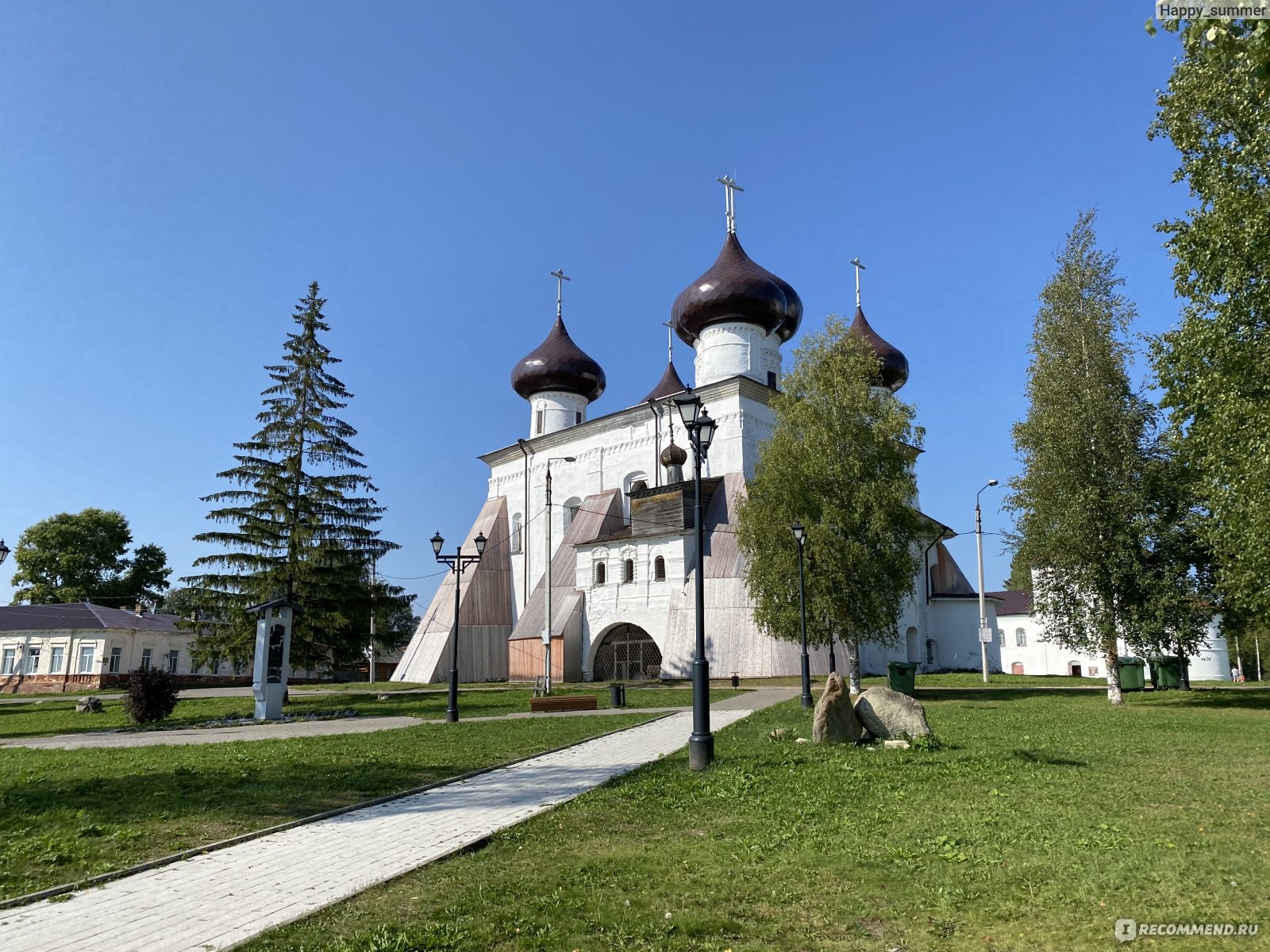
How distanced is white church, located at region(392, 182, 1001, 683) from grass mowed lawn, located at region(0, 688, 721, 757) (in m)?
5.47

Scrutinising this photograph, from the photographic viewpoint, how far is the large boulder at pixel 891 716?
38.0ft

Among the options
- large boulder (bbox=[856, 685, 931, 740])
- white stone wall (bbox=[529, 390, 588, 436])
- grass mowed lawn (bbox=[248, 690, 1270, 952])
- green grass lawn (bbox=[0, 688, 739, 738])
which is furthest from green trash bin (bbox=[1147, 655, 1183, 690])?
white stone wall (bbox=[529, 390, 588, 436])

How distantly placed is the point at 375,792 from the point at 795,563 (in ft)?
54.7

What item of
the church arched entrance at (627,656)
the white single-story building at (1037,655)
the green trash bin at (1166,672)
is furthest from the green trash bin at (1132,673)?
the white single-story building at (1037,655)

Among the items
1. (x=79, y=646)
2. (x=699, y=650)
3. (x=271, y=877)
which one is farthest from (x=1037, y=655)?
(x=79, y=646)

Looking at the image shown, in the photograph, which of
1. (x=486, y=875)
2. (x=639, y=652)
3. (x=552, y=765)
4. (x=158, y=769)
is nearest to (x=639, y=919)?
(x=486, y=875)

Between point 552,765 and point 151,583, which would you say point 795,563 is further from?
point 151,583

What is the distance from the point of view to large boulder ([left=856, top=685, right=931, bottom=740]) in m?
11.6

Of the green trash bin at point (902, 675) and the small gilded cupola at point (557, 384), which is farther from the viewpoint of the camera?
the small gilded cupola at point (557, 384)

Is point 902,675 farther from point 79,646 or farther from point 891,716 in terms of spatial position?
point 79,646

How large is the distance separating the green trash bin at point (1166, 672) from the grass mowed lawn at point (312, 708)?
40.4 ft

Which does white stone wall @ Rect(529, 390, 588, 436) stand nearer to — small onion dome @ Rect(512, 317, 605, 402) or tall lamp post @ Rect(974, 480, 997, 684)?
small onion dome @ Rect(512, 317, 605, 402)

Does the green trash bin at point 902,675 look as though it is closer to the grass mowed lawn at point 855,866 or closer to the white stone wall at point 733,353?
the grass mowed lawn at point 855,866

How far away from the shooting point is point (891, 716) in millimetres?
11695
